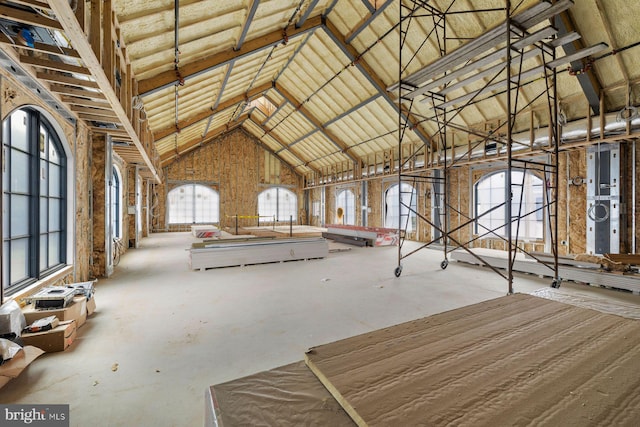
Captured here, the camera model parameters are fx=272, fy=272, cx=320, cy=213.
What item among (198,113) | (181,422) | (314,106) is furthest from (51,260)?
(314,106)

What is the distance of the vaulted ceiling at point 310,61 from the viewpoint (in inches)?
133

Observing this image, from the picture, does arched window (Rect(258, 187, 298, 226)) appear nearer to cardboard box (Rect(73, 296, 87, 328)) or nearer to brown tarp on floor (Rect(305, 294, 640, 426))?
cardboard box (Rect(73, 296, 87, 328))

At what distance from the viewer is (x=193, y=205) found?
16703mm

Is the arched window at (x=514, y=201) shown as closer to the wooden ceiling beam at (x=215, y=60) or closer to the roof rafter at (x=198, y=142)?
the wooden ceiling beam at (x=215, y=60)

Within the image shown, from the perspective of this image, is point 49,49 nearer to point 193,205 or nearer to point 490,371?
point 490,371

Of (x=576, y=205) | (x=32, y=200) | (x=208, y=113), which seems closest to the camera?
(x=32, y=200)

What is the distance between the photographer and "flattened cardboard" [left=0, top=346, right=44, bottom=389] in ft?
7.30

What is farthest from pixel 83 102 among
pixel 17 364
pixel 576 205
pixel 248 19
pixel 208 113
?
pixel 576 205

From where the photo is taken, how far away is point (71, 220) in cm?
482

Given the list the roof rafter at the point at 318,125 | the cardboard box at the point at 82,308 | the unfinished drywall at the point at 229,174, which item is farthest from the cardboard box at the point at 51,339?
the unfinished drywall at the point at 229,174

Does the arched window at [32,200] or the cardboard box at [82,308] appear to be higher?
the arched window at [32,200]

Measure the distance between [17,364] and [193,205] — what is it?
15387mm

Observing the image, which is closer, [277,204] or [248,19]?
[248,19]
